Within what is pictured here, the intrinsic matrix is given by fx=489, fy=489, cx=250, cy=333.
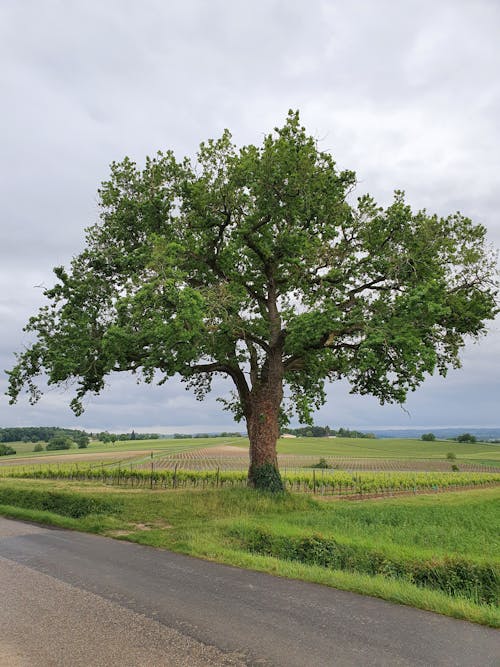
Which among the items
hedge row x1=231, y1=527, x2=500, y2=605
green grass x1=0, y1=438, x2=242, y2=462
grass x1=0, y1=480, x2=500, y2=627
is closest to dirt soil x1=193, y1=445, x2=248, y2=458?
green grass x1=0, y1=438, x2=242, y2=462

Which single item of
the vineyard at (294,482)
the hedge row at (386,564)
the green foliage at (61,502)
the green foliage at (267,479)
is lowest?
the vineyard at (294,482)

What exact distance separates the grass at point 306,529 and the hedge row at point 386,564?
30 cm

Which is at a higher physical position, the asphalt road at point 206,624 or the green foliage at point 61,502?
the green foliage at point 61,502

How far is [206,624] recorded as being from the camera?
7289 mm

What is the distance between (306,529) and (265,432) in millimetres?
9465

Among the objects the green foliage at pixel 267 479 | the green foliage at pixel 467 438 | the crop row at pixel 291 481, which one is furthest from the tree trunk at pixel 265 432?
the green foliage at pixel 467 438

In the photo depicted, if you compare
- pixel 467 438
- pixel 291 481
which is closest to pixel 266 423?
pixel 291 481

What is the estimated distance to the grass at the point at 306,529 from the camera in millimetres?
9367

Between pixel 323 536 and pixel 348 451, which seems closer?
pixel 323 536

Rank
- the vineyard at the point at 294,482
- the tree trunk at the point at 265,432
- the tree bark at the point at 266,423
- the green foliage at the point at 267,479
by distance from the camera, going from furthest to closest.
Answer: the vineyard at the point at 294,482 → the tree bark at the point at 266,423 → the tree trunk at the point at 265,432 → the green foliage at the point at 267,479

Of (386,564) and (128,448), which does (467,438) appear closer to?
(128,448)

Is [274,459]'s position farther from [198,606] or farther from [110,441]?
[110,441]

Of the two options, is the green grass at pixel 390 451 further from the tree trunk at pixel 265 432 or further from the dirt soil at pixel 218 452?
the tree trunk at pixel 265 432

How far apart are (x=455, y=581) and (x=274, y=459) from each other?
15.0 metres
